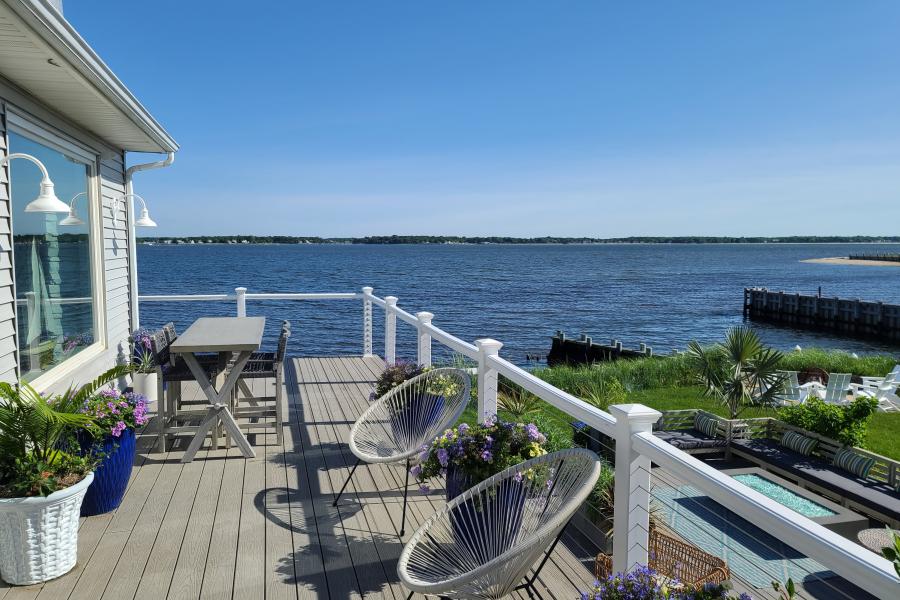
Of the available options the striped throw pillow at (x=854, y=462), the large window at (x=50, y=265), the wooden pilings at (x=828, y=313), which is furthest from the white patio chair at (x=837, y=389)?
the wooden pilings at (x=828, y=313)

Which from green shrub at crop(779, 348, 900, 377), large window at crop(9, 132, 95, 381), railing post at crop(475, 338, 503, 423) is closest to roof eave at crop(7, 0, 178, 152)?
large window at crop(9, 132, 95, 381)

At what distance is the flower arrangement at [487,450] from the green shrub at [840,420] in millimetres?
5917

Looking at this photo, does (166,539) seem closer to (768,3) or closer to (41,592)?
(41,592)

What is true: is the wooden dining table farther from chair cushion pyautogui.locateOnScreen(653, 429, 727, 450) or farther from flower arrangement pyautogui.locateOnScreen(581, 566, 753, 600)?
chair cushion pyautogui.locateOnScreen(653, 429, 727, 450)

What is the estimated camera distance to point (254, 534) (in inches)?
135

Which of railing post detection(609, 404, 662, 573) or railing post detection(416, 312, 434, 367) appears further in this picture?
railing post detection(416, 312, 434, 367)

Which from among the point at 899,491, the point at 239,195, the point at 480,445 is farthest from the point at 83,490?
the point at 239,195

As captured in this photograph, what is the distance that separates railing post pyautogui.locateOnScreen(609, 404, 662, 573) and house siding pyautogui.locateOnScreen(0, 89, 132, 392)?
3277 millimetres

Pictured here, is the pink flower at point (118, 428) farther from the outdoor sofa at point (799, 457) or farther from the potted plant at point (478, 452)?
the outdoor sofa at point (799, 457)

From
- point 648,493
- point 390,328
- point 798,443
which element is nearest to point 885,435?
point 798,443

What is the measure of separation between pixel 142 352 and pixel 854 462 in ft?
23.7

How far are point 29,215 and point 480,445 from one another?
3.24 metres

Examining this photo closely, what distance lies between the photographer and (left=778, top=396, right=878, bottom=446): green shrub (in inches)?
288

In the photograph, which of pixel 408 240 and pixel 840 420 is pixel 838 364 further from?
pixel 408 240
